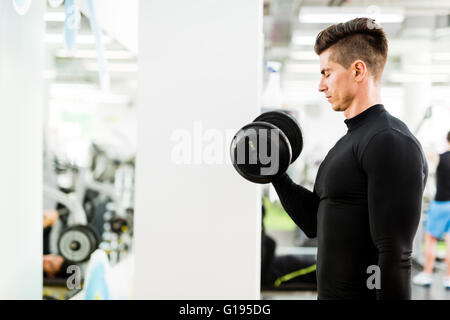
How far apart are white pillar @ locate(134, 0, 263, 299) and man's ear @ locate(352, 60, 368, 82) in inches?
15.3

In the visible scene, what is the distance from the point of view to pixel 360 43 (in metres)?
1.12

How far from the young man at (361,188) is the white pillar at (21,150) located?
0.85 metres

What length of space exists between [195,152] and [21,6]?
2.37ft

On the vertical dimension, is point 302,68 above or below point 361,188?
above

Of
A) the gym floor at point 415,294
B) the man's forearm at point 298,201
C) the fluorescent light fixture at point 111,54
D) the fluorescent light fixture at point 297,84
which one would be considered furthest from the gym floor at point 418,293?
the fluorescent light fixture at point 297,84

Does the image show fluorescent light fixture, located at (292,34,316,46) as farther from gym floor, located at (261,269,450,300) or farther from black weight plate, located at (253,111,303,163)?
black weight plate, located at (253,111,303,163)

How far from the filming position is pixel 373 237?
1000 mm

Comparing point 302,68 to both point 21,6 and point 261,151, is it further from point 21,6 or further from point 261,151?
point 261,151

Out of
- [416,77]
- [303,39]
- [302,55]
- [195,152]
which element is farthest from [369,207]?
[416,77]

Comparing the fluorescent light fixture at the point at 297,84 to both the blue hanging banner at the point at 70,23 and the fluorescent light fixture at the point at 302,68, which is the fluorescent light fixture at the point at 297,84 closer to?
the fluorescent light fixture at the point at 302,68

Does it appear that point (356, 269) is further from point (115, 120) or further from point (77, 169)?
point (115, 120)

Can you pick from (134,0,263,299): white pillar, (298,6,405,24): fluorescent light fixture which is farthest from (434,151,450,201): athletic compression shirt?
(134,0,263,299): white pillar

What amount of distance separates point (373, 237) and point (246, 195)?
545mm

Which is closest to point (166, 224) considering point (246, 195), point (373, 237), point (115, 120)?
point (246, 195)
